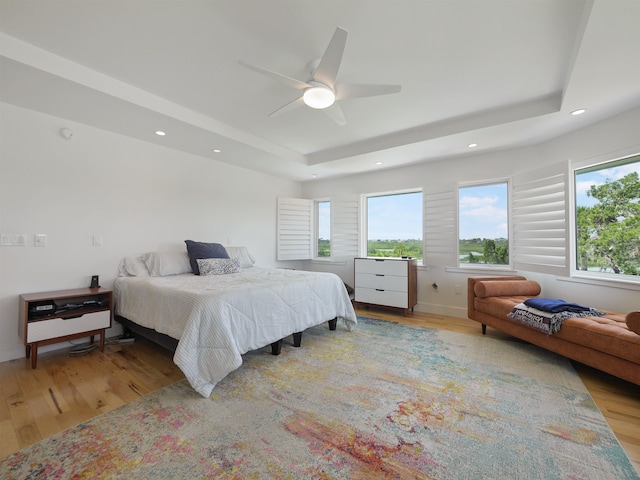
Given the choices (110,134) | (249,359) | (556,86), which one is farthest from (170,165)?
(556,86)

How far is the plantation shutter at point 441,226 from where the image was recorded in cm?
411

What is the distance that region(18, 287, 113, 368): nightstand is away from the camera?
2385 mm

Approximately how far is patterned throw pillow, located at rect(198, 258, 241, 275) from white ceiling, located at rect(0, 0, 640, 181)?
150cm

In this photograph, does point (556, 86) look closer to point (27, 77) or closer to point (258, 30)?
point (258, 30)

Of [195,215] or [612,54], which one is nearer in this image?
[612,54]

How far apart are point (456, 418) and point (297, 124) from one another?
3.17m

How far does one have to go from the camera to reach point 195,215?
4047 mm

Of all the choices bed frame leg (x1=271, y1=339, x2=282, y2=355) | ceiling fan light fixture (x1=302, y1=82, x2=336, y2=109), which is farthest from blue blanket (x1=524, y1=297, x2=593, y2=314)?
ceiling fan light fixture (x1=302, y1=82, x2=336, y2=109)

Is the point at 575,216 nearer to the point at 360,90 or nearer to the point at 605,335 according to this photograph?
the point at 605,335

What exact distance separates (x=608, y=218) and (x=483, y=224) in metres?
1.32

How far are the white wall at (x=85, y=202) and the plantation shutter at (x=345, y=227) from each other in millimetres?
1972

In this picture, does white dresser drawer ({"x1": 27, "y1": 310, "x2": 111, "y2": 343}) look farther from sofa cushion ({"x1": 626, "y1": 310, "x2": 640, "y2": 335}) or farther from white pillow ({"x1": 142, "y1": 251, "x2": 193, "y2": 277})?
sofa cushion ({"x1": 626, "y1": 310, "x2": 640, "y2": 335})

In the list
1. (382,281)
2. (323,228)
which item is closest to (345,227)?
(323,228)

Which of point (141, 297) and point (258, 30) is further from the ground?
point (258, 30)
